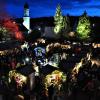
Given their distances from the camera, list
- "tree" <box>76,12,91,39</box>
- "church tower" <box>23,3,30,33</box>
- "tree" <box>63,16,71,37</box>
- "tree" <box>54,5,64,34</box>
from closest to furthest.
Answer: "tree" <box>76,12,91,39</box> < "tree" <box>63,16,71,37</box> < "tree" <box>54,5,64,34</box> < "church tower" <box>23,3,30,33</box>

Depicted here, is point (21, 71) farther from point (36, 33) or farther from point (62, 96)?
point (36, 33)

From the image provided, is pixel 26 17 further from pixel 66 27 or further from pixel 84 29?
pixel 84 29

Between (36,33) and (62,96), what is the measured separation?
5818cm

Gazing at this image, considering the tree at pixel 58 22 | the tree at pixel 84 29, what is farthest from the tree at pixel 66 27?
the tree at pixel 84 29

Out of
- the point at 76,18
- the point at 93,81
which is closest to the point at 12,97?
the point at 93,81

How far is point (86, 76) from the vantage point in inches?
664

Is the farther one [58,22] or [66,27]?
[58,22]

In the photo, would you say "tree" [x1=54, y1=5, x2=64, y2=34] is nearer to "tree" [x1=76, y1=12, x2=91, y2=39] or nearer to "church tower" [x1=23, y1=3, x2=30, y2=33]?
"tree" [x1=76, y1=12, x2=91, y2=39]

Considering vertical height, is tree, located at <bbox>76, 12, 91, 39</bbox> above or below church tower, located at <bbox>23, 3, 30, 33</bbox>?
below

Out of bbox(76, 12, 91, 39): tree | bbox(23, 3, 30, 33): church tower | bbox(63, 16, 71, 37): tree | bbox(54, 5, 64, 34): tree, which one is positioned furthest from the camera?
bbox(23, 3, 30, 33): church tower

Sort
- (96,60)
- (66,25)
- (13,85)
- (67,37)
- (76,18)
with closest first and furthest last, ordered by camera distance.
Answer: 1. (13,85)
2. (96,60)
3. (67,37)
4. (66,25)
5. (76,18)

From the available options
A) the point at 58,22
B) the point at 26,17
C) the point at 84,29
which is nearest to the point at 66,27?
the point at 58,22

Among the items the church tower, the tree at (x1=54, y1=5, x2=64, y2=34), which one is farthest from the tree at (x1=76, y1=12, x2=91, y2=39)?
the church tower

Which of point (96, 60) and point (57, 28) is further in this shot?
point (57, 28)
